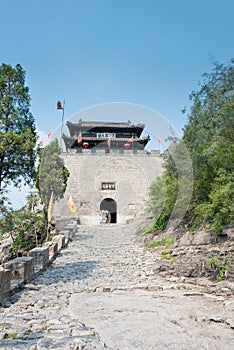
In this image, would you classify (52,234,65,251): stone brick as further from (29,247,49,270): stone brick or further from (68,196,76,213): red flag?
(68,196,76,213): red flag

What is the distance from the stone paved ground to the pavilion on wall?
22.2 meters

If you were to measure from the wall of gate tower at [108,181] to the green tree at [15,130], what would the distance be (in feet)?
60.3

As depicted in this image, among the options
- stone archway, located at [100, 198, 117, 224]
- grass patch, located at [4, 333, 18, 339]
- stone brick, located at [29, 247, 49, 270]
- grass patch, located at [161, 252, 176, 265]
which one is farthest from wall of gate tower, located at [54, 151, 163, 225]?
grass patch, located at [4, 333, 18, 339]

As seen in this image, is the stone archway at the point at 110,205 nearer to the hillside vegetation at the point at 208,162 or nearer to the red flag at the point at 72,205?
the red flag at the point at 72,205

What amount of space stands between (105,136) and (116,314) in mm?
27115

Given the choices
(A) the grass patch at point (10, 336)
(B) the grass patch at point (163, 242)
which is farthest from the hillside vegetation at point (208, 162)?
(A) the grass patch at point (10, 336)

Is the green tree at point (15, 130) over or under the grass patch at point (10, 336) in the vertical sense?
over

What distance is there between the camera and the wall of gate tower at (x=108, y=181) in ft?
82.4

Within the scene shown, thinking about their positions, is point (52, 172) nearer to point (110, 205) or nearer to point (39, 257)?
point (39, 257)

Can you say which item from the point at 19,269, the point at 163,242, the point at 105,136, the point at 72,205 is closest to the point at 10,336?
the point at 19,269

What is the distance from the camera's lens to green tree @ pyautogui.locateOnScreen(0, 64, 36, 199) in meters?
6.13

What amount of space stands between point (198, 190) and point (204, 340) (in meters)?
6.47

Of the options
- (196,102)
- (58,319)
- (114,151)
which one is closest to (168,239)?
(196,102)

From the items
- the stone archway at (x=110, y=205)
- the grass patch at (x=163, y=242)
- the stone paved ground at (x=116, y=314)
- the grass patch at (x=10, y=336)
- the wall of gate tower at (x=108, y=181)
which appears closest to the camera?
the stone paved ground at (x=116, y=314)
